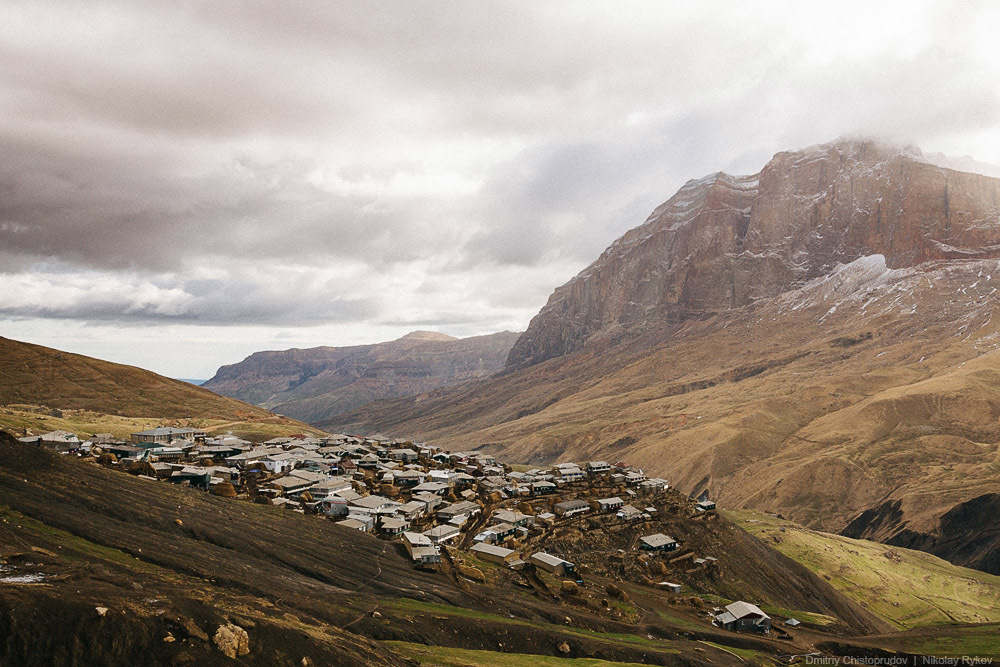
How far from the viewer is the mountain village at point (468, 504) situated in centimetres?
6338

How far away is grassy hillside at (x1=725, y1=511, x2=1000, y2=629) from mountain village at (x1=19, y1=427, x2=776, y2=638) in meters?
23.1

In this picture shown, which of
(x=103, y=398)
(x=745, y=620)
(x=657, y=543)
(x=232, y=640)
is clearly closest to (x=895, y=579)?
(x=657, y=543)

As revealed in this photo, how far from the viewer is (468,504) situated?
273 ft

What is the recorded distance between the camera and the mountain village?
63375mm

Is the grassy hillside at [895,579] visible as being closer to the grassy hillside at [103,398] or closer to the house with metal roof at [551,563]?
the house with metal roof at [551,563]

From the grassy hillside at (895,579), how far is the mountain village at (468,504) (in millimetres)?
23149

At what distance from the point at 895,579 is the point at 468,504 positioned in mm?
77694

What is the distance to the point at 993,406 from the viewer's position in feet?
582

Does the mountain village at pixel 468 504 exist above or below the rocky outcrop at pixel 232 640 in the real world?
below

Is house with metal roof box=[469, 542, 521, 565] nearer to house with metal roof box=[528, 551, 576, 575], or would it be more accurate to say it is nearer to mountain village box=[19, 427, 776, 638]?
mountain village box=[19, 427, 776, 638]

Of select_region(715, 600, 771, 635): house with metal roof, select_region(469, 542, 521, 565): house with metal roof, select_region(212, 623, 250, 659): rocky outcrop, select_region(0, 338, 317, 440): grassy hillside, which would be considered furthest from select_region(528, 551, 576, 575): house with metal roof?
select_region(0, 338, 317, 440): grassy hillside

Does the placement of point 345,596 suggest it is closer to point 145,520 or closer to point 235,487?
point 145,520

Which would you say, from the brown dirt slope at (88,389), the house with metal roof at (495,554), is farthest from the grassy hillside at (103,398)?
the house with metal roof at (495,554)

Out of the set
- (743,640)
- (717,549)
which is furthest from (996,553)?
(743,640)
